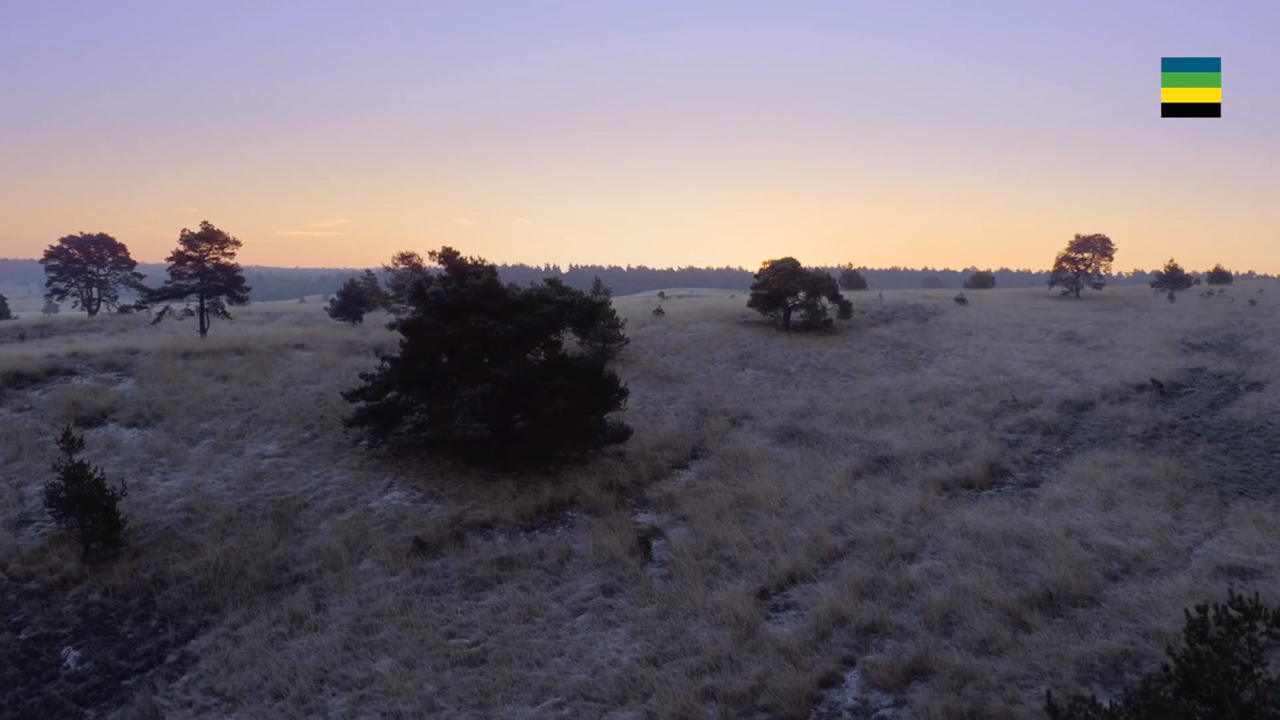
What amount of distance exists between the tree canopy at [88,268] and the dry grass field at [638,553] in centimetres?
2032

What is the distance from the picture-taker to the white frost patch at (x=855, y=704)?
22.8ft

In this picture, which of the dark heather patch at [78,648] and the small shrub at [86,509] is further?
the small shrub at [86,509]

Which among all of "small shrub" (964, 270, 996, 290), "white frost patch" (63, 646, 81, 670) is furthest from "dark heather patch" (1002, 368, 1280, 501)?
"small shrub" (964, 270, 996, 290)

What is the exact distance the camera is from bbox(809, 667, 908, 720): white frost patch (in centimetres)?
696

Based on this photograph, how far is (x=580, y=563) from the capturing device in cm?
1091

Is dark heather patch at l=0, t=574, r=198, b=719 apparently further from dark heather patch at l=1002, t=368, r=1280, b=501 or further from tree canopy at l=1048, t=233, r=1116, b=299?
tree canopy at l=1048, t=233, r=1116, b=299

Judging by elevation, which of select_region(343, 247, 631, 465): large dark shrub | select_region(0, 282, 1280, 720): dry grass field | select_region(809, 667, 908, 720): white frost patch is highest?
select_region(343, 247, 631, 465): large dark shrub

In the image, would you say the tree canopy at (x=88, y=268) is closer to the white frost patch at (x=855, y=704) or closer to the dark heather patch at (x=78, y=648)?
the dark heather patch at (x=78, y=648)

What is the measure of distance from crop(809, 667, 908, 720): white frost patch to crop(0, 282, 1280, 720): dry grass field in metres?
0.04

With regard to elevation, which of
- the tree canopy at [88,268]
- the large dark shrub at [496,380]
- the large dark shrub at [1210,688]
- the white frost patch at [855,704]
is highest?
the tree canopy at [88,268]

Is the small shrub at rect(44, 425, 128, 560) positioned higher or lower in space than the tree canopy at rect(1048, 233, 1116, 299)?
lower

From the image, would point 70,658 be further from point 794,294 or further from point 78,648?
point 794,294

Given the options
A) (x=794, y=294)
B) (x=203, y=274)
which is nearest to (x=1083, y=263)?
(x=794, y=294)

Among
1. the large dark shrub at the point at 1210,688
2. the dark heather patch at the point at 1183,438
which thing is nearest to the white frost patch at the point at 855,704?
the large dark shrub at the point at 1210,688
